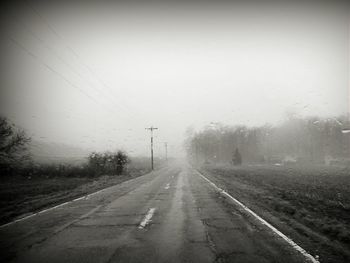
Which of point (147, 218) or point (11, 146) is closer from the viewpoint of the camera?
point (147, 218)

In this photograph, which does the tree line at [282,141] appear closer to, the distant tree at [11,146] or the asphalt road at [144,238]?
the distant tree at [11,146]

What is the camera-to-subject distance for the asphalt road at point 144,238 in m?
5.36

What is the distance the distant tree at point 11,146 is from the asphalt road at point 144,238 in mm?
25965

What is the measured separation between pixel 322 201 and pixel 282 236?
259 inches

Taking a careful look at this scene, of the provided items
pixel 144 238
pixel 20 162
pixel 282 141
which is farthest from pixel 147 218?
pixel 282 141

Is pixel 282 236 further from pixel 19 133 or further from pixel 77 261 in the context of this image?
pixel 19 133

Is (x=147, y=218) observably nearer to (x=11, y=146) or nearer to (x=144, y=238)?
(x=144, y=238)

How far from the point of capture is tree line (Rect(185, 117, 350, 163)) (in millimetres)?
70875

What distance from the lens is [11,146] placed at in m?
32.0

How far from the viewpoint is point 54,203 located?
41.5 ft

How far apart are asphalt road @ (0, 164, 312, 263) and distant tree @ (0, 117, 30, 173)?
2597cm

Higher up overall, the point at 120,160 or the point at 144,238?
the point at 120,160

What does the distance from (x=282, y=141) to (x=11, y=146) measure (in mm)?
75426

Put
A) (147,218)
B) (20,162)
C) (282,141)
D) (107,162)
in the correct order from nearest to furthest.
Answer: (147,218) → (20,162) → (107,162) → (282,141)
